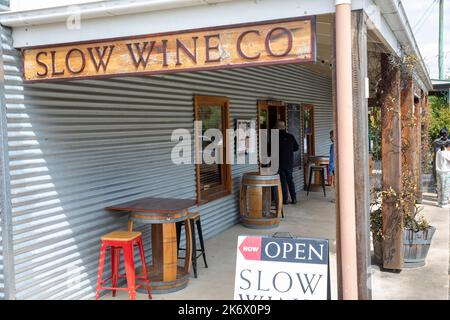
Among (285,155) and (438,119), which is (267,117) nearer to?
(285,155)

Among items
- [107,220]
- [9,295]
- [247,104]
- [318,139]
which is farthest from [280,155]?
[9,295]

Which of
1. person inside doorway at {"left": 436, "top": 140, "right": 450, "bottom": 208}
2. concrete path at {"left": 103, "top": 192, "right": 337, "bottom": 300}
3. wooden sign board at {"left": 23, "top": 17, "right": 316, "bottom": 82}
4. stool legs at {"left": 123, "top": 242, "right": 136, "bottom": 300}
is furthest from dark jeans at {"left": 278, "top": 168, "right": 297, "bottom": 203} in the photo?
wooden sign board at {"left": 23, "top": 17, "right": 316, "bottom": 82}

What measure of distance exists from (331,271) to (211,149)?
288cm

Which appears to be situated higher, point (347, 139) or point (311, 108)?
point (311, 108)

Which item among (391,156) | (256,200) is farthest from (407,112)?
(256,200)

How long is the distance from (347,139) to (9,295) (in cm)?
316

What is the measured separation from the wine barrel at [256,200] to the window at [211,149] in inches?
12.9

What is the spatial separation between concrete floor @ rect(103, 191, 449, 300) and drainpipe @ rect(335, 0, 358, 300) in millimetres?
1166

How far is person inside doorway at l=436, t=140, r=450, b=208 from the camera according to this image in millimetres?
9516

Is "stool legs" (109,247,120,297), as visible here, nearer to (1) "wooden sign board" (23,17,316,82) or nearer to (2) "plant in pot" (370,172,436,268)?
(1) "wooden sign board" (23,17,316,82)

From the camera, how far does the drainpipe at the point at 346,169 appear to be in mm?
3223

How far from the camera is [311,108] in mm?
13047

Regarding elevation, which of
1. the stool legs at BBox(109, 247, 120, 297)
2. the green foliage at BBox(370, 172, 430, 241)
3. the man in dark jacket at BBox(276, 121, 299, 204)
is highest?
the man in dark jacket at BBox(276, 121, 299, 204)
